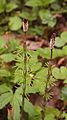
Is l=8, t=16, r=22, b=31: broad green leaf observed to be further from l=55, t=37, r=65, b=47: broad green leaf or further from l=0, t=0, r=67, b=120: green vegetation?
l=55, t=37, r=65, b=47: broad green leaf

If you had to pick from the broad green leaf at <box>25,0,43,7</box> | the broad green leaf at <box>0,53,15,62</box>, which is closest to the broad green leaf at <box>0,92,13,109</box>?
the broad green leaf at <box>0,53,15,62</box>

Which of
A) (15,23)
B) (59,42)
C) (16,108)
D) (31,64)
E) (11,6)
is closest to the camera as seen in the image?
(31,64)

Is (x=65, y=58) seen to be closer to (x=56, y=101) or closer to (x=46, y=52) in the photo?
(x=46, y=52)

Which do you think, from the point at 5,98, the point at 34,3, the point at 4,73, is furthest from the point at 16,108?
the point at 34,3

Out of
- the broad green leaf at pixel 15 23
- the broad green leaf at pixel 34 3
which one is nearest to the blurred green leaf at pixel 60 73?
the broad green leaf at pixel 15 23

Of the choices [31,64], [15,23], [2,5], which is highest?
[31,64]

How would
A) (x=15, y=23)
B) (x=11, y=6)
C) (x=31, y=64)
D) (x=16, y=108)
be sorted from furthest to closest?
1. (x=11, y=6)
2. (x=15, y=23)
3. (x=16, y=108)
4. (x=31, y=64)

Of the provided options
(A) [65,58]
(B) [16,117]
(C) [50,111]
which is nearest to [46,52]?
(A) [65,58]

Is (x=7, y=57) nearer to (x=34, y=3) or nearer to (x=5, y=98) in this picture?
(x=5, y=98)

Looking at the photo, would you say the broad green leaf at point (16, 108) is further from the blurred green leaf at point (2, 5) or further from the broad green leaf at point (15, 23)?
the blurred green leaf at point (2, 5)
